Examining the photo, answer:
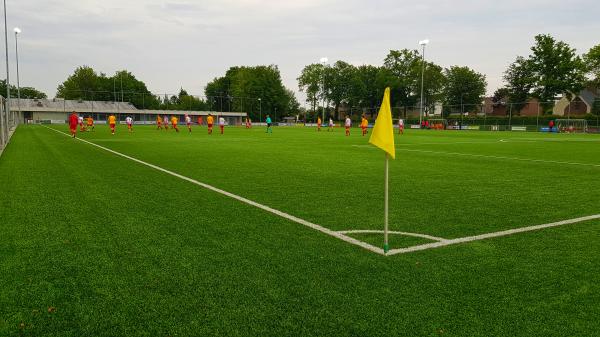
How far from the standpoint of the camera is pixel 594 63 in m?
74.1

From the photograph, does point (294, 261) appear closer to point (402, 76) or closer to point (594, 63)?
point (594, 63)

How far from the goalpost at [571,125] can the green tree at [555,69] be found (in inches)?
830

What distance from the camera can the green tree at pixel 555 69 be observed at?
243ft

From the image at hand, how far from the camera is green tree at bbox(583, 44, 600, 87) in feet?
235

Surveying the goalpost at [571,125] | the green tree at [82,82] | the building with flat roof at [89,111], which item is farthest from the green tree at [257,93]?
the goalpost at [571,125]

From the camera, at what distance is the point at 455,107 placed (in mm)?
74188

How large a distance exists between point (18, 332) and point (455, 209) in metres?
5.74

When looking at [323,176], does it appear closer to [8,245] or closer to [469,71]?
[8,245]

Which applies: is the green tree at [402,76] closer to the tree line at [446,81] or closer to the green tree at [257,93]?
the tree line at [446,81]

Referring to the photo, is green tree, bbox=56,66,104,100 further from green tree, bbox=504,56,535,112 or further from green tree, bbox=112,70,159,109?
green tree, bbox=504,56,535,112

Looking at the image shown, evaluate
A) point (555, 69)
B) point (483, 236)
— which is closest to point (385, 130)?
point (483, 236)

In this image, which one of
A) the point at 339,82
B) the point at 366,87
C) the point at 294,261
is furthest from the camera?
the point at 339,82

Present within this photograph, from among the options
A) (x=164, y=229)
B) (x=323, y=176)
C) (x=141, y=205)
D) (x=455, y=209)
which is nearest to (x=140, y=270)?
(x=164, y=229)

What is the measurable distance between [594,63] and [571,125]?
96.2ft
